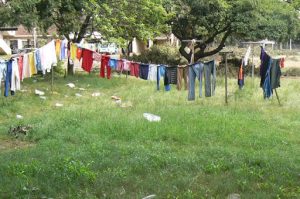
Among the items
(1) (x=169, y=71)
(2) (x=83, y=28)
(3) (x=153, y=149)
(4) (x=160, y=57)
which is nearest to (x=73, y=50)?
(1) (x=169, y=71)

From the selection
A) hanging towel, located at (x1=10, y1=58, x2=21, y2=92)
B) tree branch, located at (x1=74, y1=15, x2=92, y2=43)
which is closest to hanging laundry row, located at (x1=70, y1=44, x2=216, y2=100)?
hanging towel, located at (x1=10, y1=58, x2=21, y2=92)

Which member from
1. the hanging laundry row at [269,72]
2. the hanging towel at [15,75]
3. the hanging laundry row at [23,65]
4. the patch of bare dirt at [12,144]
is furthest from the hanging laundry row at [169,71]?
the patch of bare dirt at [12,144]

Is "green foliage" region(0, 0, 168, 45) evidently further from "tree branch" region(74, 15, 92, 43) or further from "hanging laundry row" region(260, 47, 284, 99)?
"hanging laundry row" region(260, 47, 284, 99)

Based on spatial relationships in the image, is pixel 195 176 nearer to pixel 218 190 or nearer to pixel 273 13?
pixel 218 190

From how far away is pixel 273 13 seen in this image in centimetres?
2627

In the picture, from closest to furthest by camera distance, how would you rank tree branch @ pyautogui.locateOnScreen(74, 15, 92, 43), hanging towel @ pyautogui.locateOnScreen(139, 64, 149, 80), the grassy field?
the grassy field → hanging towel @ pyautogui.locateOnScreen(139, 64, 149, 80) → tree branch @ pyautogui.locateOnScreen(74, 15, 92, 43)

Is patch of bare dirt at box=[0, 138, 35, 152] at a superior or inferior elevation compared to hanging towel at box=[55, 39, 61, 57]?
inferior

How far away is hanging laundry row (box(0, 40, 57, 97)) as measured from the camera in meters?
10.7

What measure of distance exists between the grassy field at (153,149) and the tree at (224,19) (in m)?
10.00

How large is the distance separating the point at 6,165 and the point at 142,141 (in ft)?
9.04

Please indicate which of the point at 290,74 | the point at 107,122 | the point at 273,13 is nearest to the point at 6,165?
the point at 107,122

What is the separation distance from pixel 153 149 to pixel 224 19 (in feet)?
58.8

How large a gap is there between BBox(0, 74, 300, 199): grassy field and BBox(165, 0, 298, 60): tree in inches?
394

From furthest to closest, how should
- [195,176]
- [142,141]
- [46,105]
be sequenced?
[46,105] → [142,141] → [195,176]
